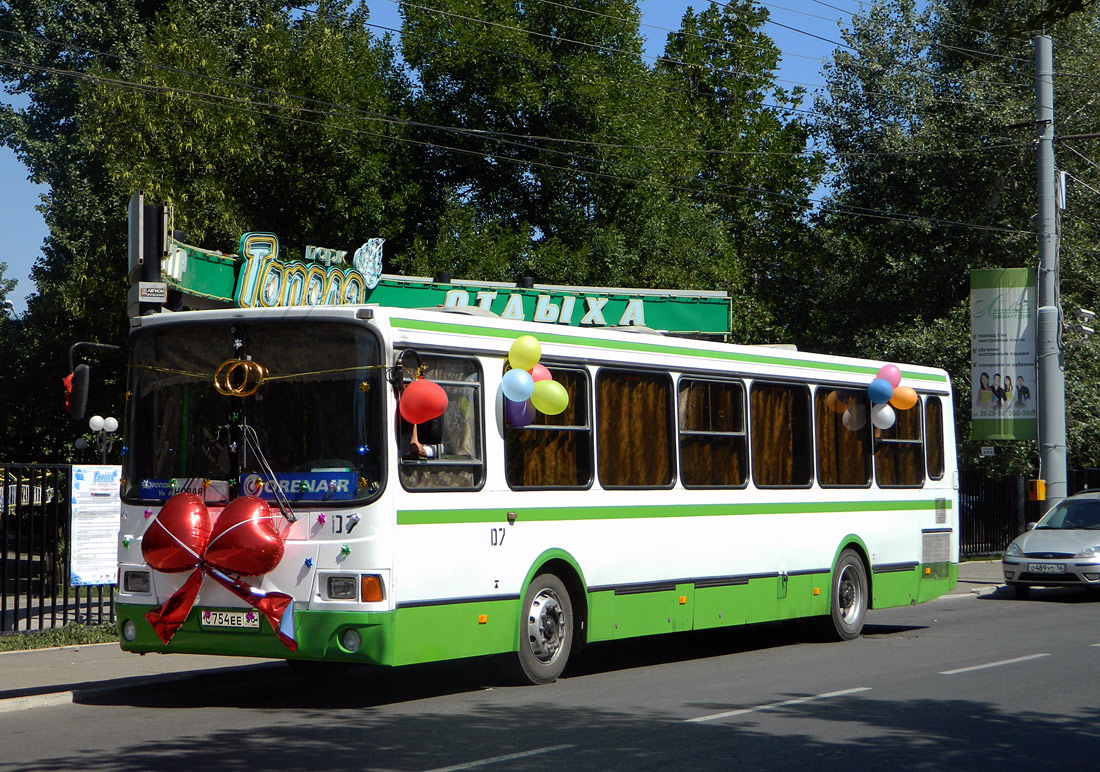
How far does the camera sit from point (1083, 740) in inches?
355

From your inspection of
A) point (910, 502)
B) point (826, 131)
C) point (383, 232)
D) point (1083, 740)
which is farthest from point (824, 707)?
point (826, 131)

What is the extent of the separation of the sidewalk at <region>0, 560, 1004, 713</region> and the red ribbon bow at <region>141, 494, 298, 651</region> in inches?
45.9

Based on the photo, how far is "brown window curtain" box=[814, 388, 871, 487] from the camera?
15.2 meters

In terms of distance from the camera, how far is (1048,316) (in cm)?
2462

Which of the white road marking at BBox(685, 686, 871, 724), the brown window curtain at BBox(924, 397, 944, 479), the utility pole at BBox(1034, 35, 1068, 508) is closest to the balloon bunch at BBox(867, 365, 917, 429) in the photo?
the brown window curtain at BBox(924, 397, 944, 479)

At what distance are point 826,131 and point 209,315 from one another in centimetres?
2758

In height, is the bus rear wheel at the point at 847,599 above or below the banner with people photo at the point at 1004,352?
below

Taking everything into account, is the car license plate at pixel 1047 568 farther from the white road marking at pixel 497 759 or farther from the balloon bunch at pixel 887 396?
the white road marking at pixel 497 759

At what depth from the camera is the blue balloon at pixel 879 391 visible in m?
15.8

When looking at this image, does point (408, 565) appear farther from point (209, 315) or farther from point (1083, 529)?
point (1083, 529)

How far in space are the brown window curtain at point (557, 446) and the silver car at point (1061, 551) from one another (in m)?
12.3

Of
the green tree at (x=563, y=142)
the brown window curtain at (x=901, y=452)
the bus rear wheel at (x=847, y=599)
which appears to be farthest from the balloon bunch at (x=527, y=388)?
the green tree at (x=563, y=142)

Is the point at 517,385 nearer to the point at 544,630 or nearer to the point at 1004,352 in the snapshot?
the point at 544,630

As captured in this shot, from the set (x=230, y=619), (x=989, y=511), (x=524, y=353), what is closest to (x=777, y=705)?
(x=524, y=353)
